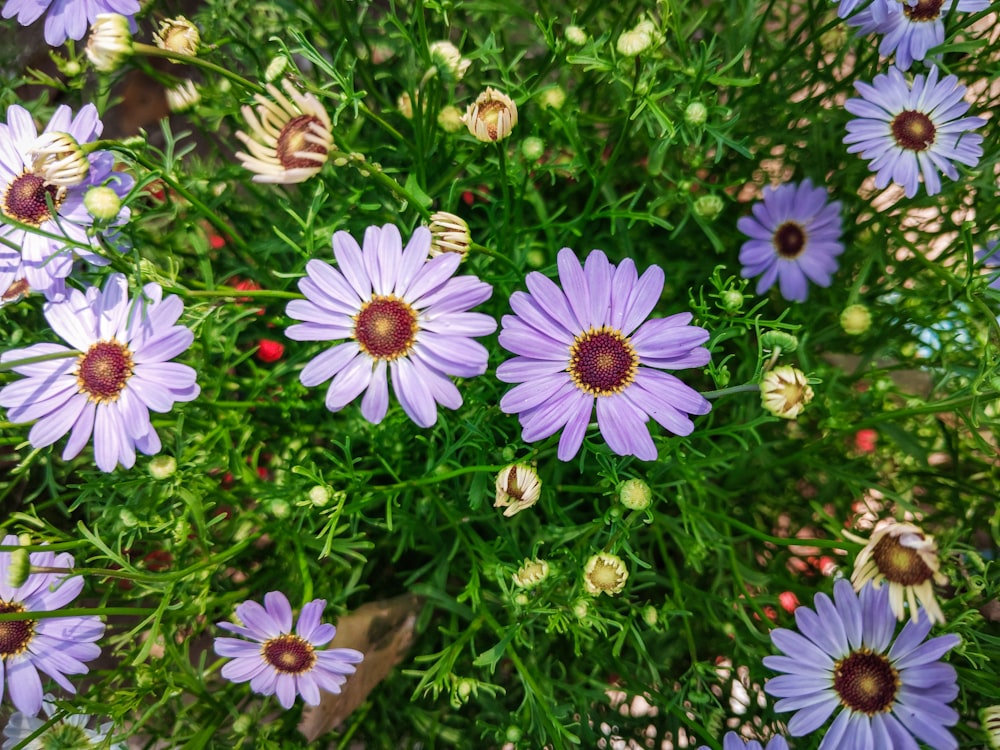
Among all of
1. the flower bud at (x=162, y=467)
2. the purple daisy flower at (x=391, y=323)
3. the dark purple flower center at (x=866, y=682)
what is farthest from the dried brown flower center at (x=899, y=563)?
the flower bud at (x=162, y=467)

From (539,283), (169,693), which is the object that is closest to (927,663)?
(539,283)

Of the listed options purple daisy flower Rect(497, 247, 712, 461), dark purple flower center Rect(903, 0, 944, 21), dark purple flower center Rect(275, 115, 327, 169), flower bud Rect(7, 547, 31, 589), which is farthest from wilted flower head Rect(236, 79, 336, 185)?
dark purple flower center Rect(903, 0, 944, 21)

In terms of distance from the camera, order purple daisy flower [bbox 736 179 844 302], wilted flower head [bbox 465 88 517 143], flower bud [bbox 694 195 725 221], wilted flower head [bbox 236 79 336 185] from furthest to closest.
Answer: purple daisy flower [bbox 736 179 844 302]
flower bud [bbox 694 195 725 221]
wilted flower head [bbox 465 88 517 143]
wilted flower head [bbox 236 79 336 185]

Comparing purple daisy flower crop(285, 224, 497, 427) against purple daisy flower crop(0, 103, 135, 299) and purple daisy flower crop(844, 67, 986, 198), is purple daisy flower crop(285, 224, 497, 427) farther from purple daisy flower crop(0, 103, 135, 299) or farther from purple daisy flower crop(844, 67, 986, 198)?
purple daisy flower crop(844, 67, 986, 198)

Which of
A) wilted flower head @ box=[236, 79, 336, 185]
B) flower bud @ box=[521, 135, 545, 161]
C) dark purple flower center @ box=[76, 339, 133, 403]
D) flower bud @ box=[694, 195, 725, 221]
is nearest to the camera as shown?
wilted flower head @ box=[236, 79, 336, 185]

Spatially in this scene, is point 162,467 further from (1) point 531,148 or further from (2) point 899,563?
(2) point 899,563

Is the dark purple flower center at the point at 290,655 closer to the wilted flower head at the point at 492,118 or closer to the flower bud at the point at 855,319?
the wilted flower head at the point at 492,118
